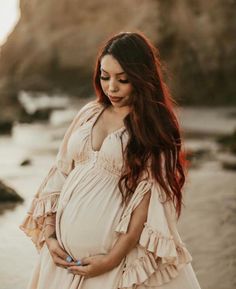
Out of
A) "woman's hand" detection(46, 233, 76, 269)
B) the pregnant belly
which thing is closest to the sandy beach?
"woman's hand" detection(46, 233, 76, 269)

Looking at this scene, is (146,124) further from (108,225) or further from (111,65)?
(108,225)

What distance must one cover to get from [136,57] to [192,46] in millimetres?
17593

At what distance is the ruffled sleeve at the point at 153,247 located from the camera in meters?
3.14

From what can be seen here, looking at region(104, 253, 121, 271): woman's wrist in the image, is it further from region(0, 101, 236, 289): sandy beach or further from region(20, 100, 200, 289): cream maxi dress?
region(0, 101, 236, 289): sandy beach

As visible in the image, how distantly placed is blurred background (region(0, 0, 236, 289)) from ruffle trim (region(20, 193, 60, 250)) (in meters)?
1.38

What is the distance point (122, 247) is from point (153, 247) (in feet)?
0.39

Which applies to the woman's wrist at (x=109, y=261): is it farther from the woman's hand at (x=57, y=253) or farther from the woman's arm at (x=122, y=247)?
the woman's hand at (x=57, y=253)

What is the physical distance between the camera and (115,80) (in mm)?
3166

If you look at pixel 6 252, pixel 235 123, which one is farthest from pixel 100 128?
pixel 235 123

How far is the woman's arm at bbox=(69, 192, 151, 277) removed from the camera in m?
3.16

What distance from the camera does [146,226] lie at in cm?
315

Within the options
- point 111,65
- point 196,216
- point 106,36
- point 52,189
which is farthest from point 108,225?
point 106,36

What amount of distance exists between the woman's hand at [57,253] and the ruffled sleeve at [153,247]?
0.24 meters

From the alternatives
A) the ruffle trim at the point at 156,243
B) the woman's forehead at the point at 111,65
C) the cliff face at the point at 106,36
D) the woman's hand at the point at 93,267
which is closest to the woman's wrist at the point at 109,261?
the woman's hand at the point at 93,267
